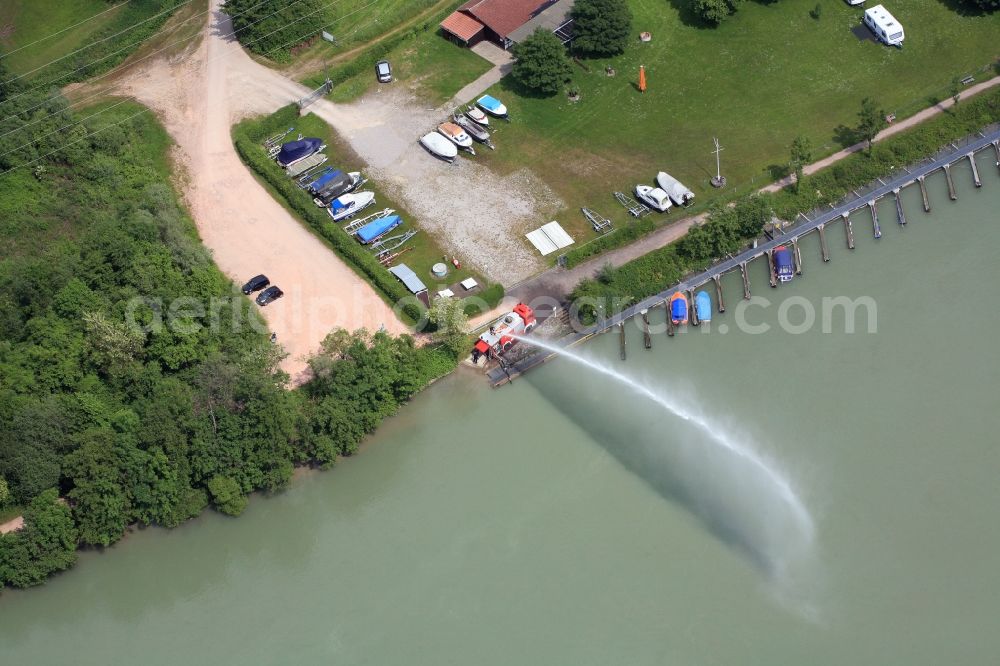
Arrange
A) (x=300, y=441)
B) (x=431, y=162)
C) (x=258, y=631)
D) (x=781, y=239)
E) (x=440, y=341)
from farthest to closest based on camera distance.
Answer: (x=431, y=162) < (x=781, y=239) < (x=440, y=341) < (x=300, y=441) < (x=258, y=631)

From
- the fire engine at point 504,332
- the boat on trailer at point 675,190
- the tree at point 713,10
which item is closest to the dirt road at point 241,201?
the fire engine at point 504,332

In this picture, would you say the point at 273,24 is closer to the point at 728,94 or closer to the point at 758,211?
the point at 728,94

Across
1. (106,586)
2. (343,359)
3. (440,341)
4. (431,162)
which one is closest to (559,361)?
(440,341)

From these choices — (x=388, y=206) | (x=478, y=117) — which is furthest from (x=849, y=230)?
(x=388, y=206)

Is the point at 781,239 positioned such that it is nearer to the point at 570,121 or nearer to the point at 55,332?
the point at 570,121

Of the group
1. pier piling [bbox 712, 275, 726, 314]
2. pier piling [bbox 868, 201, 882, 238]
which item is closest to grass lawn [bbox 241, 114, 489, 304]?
pier piling [bbox 712, 275, 726, 314]

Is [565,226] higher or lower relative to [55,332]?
lower

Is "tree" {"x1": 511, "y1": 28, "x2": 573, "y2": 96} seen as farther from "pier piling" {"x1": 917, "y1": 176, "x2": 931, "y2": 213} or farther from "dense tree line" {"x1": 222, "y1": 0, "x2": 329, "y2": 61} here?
"pier piling" {"x1": 917, "y1": 176, "x2": 931, "y2": 213}
